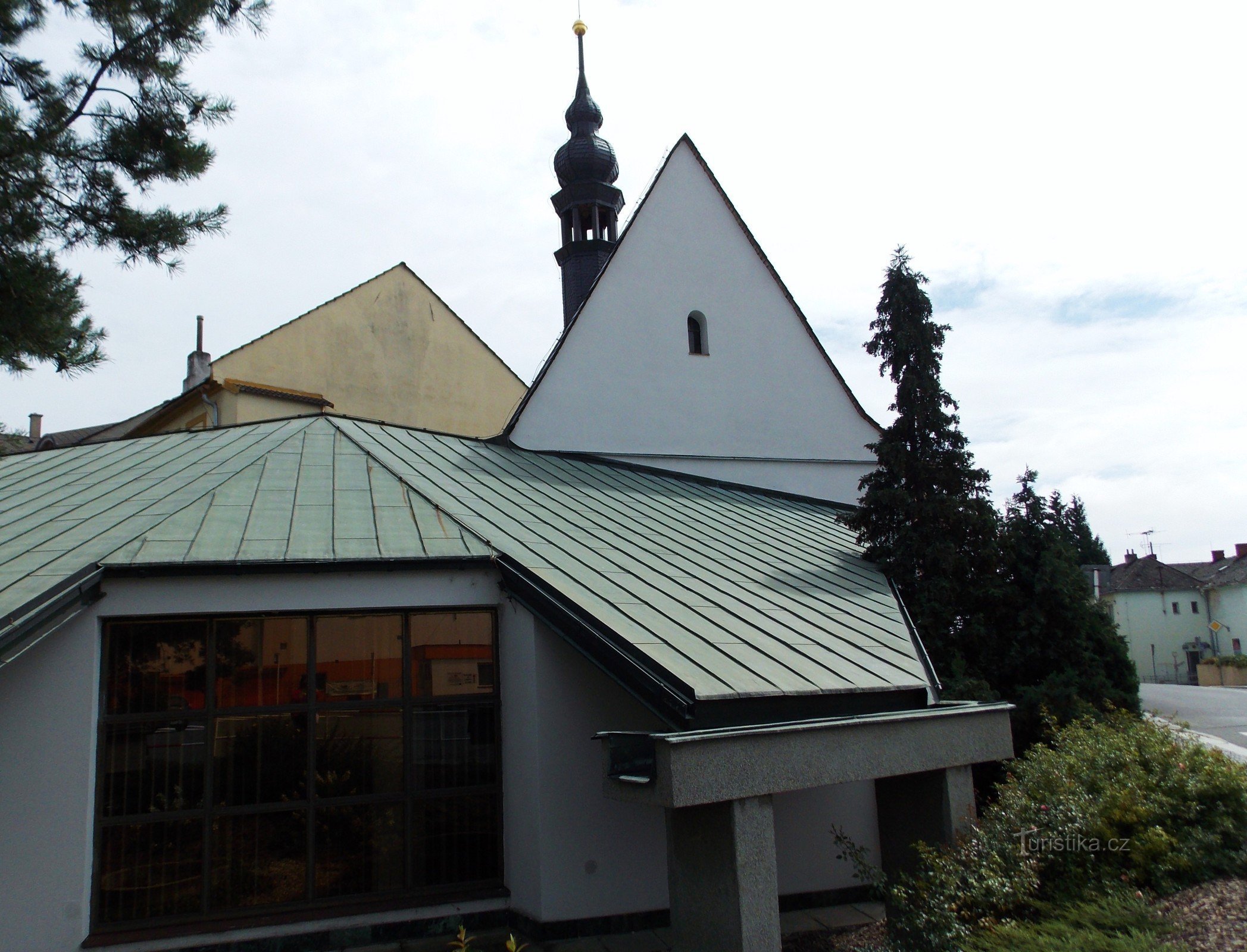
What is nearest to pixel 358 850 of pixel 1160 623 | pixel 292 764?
pixel 292 764

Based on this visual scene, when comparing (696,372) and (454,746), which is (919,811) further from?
(696,372)

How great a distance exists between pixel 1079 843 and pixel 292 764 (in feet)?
20.4

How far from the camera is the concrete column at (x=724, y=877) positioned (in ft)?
19.8

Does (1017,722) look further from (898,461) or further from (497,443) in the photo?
(497,443)

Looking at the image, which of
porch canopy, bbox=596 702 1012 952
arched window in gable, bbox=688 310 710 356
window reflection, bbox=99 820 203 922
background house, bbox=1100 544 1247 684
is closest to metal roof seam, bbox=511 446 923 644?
porch canopy, bbox=596 702 1012 952

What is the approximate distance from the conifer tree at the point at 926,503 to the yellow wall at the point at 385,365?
12066 millimetres

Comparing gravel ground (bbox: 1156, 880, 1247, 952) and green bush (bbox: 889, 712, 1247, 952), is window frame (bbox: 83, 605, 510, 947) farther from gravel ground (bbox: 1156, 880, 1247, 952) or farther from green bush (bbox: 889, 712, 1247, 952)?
gravel ground (bbox: 1156, 880, 1247, 952)

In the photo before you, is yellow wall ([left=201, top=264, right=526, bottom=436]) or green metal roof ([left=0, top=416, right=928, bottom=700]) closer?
green metal roof ([left=0, top=416, right=928, bottom=700])

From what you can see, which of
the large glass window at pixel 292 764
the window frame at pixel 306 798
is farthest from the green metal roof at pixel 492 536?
the large glass window at pixel 292 764

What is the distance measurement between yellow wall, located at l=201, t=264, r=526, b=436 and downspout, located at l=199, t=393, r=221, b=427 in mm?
183

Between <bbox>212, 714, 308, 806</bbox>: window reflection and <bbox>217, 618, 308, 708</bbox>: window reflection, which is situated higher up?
<bbox>217, 618, 308, 708</bbox>: window reflection

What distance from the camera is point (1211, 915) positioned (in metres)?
6.09

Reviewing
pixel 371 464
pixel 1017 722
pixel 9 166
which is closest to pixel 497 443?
pixel 371 464

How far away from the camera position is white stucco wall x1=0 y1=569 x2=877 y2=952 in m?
7.01
